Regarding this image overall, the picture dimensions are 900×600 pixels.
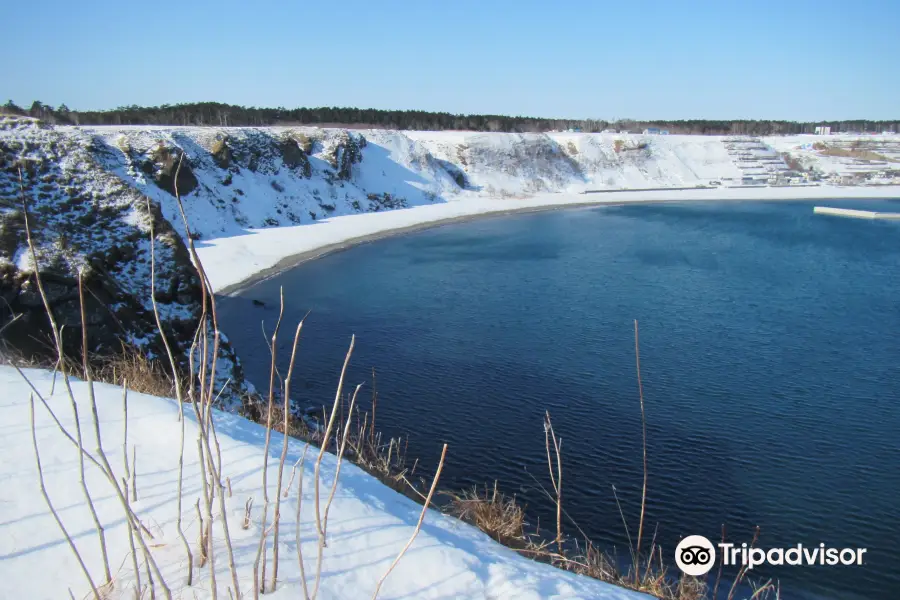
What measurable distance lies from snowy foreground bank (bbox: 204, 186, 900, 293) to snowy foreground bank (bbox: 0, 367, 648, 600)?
17197mm

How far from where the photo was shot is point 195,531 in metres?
3.61

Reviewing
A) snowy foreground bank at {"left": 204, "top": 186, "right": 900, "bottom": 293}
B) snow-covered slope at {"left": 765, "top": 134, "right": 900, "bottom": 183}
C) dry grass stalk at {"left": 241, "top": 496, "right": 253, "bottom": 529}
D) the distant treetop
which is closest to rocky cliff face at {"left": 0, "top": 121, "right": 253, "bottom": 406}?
dry grass stalk at {"left": 241, "top": 496, "right": 253, "bottom": 529}

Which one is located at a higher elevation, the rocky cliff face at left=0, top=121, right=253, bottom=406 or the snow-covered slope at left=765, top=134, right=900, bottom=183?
the snow-covered slope at left=765, top=134, right=900, bottom=183

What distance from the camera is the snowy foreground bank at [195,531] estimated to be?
3350 mm

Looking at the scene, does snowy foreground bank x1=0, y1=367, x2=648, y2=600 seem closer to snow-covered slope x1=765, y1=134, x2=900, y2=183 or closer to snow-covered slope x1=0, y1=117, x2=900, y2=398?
snow-covered slope x1=0, y1=117, x2=900, y2=398

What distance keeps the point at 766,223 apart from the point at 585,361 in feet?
93.2

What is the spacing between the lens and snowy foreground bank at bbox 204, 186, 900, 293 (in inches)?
980

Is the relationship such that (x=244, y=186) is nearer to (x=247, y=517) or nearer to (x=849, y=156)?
(x=247, y=517)

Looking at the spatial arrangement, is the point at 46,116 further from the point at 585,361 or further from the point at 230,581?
the point at 230,581

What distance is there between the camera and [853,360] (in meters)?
13.9

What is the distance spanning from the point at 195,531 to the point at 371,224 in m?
33.1

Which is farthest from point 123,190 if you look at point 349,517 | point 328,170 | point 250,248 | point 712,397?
point 328,170

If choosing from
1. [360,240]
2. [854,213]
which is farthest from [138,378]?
[854,213]

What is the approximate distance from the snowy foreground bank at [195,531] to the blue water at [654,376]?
4380 mm
